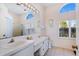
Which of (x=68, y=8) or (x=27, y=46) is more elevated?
(x=68, y=8)

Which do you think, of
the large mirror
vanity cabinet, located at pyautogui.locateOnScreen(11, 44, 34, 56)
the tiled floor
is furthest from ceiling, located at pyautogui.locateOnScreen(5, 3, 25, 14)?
the tiled floor

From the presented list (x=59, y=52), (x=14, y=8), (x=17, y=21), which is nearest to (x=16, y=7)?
(x=14, y=8)

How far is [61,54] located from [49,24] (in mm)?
598

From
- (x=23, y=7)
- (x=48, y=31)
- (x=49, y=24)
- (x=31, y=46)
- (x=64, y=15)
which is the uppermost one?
(x=23, y=7)

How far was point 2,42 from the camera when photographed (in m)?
1.94

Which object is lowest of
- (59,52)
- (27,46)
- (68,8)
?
(59,52)

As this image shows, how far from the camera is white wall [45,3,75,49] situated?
6.90 feet

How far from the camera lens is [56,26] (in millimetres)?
2193

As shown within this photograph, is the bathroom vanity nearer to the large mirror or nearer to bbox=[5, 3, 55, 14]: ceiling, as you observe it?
the large mirror

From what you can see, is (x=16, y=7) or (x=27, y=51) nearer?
(x=27, y=51)

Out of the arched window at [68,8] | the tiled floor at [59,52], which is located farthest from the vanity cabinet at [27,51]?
the arched window at [68,8]

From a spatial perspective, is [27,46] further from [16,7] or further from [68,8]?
[68,8]

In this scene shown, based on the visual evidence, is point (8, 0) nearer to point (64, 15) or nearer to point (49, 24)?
point (49, 24)

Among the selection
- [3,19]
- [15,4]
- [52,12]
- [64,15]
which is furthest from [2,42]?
[64,15]
